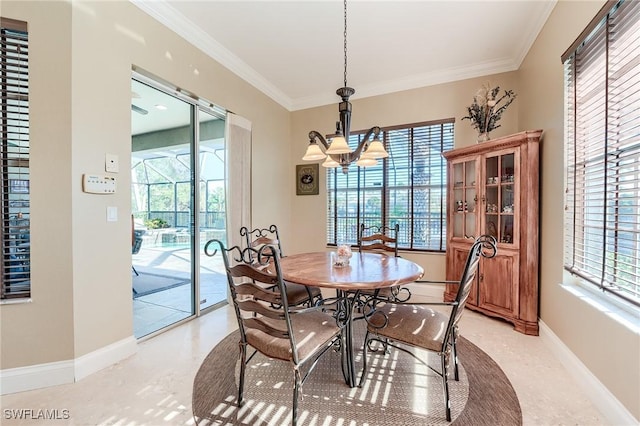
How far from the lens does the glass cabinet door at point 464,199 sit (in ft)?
10.5

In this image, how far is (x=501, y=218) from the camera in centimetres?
293

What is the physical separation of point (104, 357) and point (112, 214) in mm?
1088

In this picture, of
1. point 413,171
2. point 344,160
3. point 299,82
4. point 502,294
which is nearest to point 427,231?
point 413,171

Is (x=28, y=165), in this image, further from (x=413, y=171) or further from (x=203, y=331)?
(x=413, y=171)

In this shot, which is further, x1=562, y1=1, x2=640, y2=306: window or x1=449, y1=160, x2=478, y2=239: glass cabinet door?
x1=449, y1=160, x2=478, y2=239: glass cabinet door

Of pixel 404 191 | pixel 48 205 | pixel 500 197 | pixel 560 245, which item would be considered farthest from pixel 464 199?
pixel 48 205

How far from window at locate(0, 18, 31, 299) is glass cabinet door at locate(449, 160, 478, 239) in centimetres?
395

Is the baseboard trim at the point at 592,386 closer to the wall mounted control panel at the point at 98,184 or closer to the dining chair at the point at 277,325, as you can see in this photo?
the dining chair at the point at 277,325

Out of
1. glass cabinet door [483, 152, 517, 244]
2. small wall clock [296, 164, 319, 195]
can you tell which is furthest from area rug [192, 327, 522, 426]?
small wall clock [296, 164, 319, 195]

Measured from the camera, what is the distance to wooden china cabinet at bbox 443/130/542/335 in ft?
8.68

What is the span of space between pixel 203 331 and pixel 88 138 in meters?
1.93

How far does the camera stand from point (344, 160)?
215 cm

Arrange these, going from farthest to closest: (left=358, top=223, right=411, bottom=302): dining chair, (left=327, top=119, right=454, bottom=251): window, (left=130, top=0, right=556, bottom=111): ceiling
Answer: (left=327, top=119, right=454, bottom=251): window
(left=130, top=0, right=556, bottom=111): ceiling
(left=358, top=223, right=411, bottom=302): dining chair

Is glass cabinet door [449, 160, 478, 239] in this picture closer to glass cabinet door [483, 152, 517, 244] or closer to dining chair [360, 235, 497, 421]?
glass cabinet door [483, 152, 517, 244]
